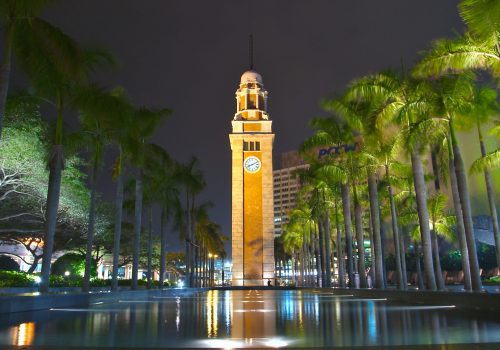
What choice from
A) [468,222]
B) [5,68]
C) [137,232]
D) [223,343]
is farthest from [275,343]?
[137,232]

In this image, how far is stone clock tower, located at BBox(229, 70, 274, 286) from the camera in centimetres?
6706

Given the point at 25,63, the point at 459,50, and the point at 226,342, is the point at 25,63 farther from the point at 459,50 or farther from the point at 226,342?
the point at 459,50

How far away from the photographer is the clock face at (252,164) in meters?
69.9

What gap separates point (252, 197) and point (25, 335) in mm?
61693

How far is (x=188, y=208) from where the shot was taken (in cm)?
4519

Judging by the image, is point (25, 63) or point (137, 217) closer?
point (25, 63)

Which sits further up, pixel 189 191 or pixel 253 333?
pixel 189 191

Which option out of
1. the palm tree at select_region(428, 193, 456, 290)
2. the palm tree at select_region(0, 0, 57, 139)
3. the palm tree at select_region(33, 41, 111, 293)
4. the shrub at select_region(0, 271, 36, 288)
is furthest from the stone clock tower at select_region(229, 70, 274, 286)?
the palm tree at select_region(0, 0, 57, 139)

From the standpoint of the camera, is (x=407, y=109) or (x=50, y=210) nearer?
(x=50, y=210)

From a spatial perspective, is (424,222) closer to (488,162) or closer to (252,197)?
(488,162)

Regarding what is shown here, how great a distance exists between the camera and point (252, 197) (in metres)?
69.0

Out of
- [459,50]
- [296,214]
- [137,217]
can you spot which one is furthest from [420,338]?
[296,214]

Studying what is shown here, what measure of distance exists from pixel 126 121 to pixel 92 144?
206cm

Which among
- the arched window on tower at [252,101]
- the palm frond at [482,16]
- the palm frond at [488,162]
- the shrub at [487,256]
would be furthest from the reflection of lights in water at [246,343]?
the arched window on tower at [252,101]
